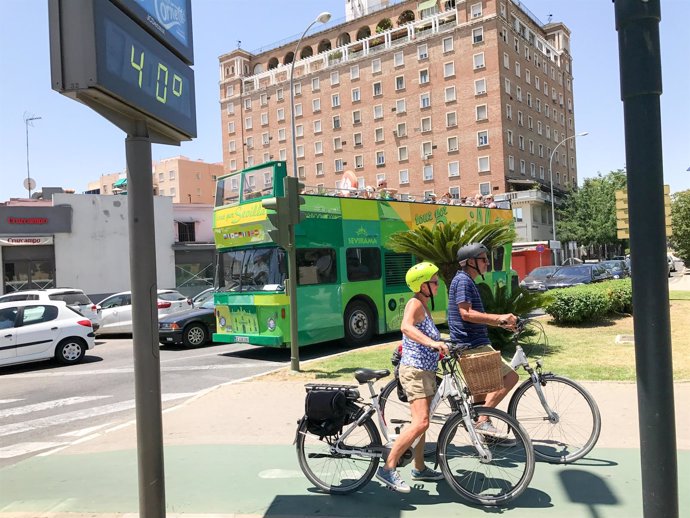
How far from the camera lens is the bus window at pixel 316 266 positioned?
1195cm

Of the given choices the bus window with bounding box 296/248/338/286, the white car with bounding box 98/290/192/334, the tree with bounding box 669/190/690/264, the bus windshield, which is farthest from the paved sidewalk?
the tree with bounding box 669/190/690/264

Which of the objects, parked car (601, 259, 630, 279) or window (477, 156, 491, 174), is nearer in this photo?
parked car (601, 259, 630, 279)

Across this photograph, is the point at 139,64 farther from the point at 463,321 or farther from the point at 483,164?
the point at 483,164

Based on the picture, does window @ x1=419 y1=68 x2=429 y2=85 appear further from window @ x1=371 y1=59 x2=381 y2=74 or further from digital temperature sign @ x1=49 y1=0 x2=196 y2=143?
digital temperature sign @ x1=49 y1=0 x2=196 y2=143

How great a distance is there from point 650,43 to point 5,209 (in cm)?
3069

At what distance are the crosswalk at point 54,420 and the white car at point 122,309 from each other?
28.7ft

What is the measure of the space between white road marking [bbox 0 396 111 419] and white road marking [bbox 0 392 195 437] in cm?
61

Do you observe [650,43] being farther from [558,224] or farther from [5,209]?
[558,224]

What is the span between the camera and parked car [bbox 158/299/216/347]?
47.0ft

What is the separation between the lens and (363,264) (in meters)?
13.4

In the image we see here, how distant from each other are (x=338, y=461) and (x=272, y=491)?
1.84ft

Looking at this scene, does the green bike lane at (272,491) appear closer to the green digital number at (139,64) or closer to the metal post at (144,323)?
the metal post at (144,323)

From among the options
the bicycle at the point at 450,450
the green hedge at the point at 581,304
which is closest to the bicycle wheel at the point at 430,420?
the bicycle at the point at 450,450

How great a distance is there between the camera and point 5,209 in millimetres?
27547
